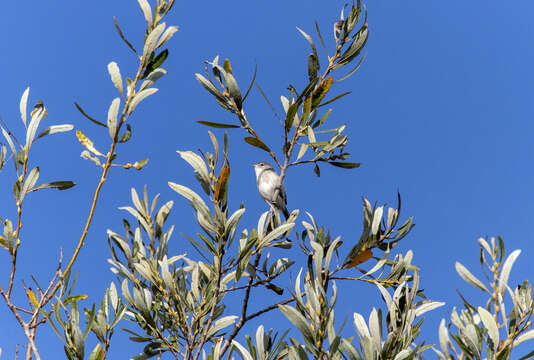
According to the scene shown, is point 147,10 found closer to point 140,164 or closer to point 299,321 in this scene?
point 140,164

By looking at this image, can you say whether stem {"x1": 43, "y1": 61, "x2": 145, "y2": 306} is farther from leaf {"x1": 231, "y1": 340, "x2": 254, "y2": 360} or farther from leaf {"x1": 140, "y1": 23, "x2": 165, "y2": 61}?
leaf {"x1": 231, "y1": 340, "x2": 254, "y2": 360}

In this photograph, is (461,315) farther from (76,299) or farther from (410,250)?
(76,299)

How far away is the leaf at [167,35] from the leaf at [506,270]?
2172 mm

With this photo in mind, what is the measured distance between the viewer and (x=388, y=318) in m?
2.42

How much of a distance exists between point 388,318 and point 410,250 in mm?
888

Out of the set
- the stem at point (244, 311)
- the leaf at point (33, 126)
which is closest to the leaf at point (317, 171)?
the stem at point (244, 311)

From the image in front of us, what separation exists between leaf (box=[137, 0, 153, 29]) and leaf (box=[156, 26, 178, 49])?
0.39ft

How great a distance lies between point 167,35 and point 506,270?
2.21 meters

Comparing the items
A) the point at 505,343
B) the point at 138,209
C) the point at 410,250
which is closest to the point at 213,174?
the point at 138,209

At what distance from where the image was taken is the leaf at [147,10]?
2838 millimetres

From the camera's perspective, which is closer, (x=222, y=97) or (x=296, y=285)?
(x=296, y=285)

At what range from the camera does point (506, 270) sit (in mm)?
2664

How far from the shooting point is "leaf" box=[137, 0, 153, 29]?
2.84m

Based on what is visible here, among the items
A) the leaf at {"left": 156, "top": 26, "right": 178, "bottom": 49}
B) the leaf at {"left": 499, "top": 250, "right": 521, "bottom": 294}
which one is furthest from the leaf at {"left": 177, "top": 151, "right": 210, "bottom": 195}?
the leaf at {"left": 499, "top": 250, "right": 521, "bottom": 294}
